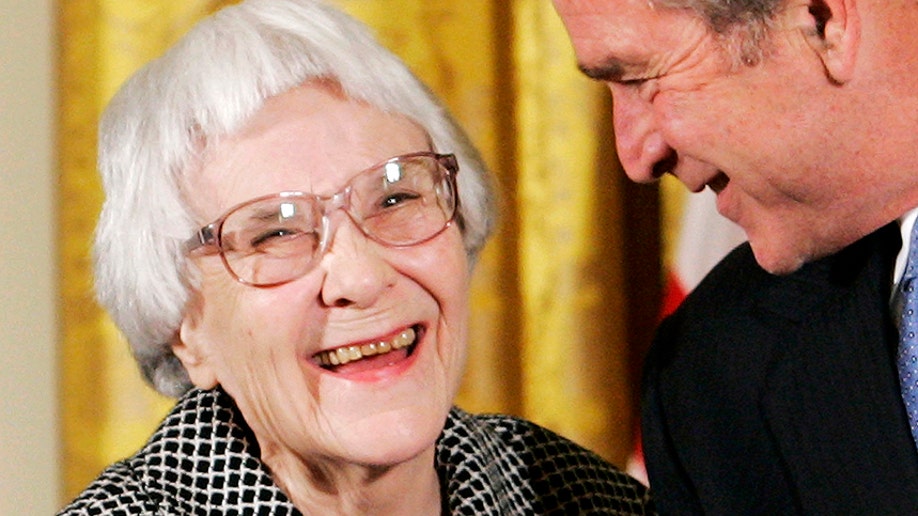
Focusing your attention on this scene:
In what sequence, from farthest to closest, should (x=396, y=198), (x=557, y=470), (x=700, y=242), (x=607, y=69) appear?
(x=700, y=242)
(x=557, y=470)
(x=396, y=198)
(x=607, y=69)

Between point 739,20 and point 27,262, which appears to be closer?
point 739,20

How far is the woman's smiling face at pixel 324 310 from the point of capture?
1.70 m

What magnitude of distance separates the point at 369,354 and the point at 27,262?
1240 millimetres

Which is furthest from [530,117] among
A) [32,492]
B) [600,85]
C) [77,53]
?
[32,492]

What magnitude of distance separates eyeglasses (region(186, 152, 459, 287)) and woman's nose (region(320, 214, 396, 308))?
0.01 m

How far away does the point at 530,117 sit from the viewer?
2.78 meters

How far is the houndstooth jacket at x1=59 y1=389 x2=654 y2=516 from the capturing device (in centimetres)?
173

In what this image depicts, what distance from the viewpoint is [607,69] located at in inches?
65.2

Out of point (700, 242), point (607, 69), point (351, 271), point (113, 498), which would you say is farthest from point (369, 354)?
point (700, 242)

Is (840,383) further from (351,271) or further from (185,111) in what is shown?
(185,111)

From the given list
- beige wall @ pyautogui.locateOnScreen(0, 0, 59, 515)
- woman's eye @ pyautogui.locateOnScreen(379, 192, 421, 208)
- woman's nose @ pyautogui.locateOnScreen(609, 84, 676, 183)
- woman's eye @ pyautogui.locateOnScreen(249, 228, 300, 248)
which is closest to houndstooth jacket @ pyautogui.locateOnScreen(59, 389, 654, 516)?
woman's eye @ pyautogui.locateOnScreen(249, 228, 300, 248)

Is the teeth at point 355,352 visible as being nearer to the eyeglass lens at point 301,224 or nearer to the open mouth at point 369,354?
the open mouth at point 369,354

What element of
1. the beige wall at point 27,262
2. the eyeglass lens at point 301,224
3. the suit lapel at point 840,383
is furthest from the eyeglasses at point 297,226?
the beige wall at point 27,262

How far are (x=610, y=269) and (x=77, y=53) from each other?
114 centimetres
